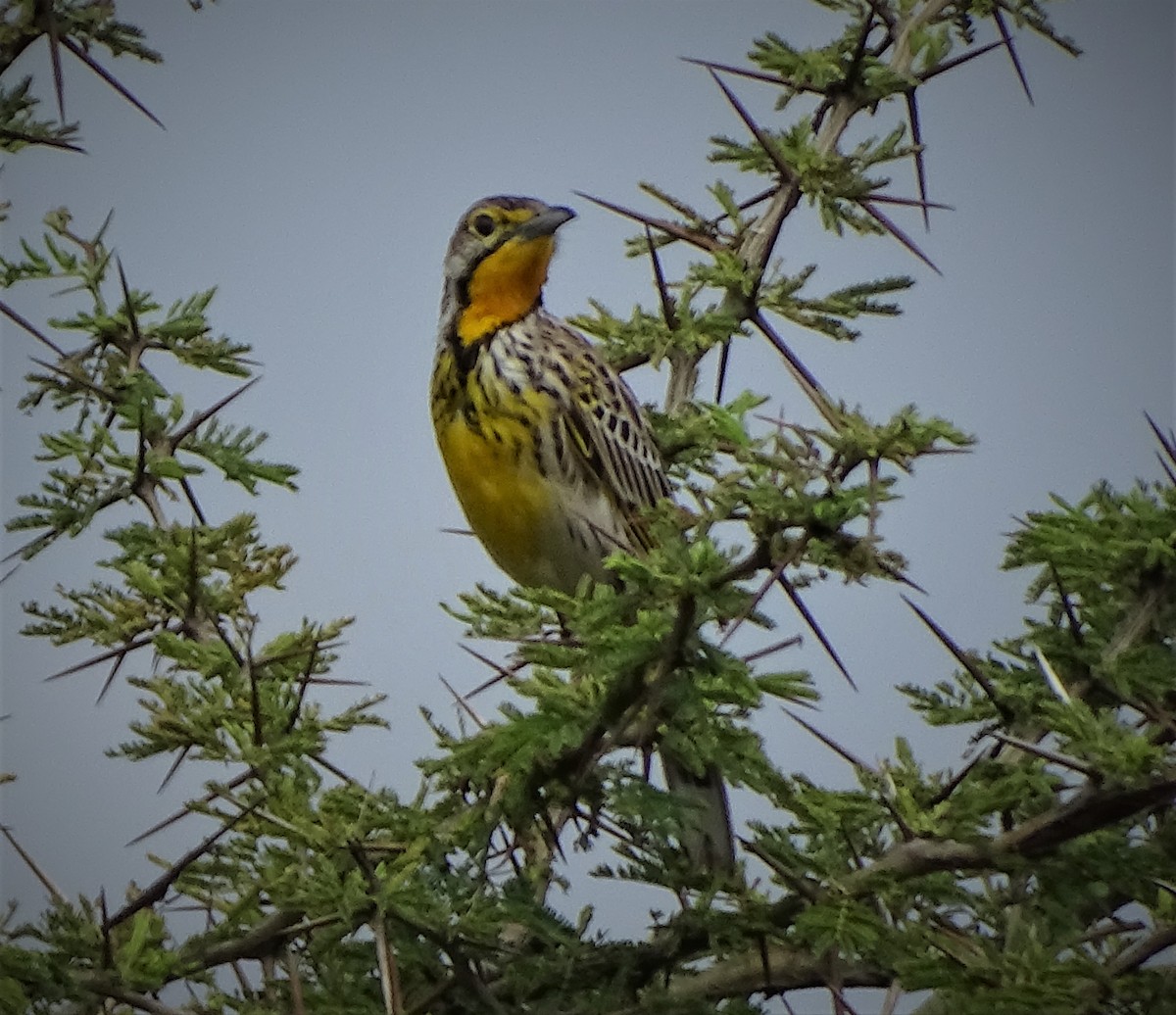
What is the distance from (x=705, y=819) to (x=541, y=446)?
1.77 meters

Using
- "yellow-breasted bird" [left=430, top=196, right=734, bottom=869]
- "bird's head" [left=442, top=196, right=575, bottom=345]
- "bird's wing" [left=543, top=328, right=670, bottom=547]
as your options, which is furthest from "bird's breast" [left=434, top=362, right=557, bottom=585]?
"bird's head" [left=442, top=196, right=575, bottom=345]

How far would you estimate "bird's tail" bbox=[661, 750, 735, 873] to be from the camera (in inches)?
85.7

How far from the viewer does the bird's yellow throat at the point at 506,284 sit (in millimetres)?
4418

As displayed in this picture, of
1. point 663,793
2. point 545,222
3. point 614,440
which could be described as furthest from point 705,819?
point 545,222

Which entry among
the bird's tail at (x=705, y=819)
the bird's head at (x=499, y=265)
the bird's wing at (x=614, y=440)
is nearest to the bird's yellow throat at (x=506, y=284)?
the bird's head at (x=499, y=265)

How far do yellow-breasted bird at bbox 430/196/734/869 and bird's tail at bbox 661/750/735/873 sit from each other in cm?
88

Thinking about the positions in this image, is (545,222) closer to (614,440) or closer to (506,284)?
(506,284)

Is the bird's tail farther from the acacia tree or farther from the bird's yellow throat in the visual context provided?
the bird's yellow throat

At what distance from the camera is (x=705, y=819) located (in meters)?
2.47

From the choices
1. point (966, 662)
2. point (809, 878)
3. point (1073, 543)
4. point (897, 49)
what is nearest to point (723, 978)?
point (809, 878)

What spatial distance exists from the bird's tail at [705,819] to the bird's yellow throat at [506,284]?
157 cm

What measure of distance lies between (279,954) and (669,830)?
1.62ft

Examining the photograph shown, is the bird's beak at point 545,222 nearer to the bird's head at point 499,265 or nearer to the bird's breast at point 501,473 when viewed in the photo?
the bird's head at point 499,265

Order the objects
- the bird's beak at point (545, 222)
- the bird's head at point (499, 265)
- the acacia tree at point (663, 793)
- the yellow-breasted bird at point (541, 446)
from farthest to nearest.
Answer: the bird's head at point (499, 265) < the bird's beak at point (545, 222) < the yellow-breasted bird at point (541, 446) < the acacia tree at point (663, 793)
